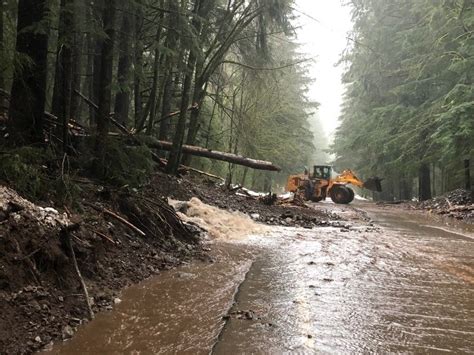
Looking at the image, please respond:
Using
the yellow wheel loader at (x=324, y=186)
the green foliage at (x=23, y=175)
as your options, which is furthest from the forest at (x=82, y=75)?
the yellow wheel loader at (x=324, y=186)

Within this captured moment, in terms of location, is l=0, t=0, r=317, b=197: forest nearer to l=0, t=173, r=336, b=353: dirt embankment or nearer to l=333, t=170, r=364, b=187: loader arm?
l=0, t=173, r=336, b=353: dirt embankment

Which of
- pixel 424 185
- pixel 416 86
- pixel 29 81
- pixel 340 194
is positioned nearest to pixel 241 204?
pixel 29 81

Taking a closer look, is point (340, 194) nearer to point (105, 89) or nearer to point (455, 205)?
point (455, 205)

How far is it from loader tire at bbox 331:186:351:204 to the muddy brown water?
736 inches

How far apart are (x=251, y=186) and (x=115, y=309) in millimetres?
35515

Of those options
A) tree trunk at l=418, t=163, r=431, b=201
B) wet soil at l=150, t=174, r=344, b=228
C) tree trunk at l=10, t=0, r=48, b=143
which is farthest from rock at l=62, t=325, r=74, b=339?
tree trunk at l=418, t=163, r=431, b=201

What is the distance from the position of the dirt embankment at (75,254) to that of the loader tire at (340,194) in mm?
20267

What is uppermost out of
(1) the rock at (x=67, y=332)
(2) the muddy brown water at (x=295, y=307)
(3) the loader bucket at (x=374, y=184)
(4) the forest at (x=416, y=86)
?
(4) the forest at (x=416, y=86)

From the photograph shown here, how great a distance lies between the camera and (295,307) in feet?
16.5

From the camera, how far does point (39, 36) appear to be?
7023 mm

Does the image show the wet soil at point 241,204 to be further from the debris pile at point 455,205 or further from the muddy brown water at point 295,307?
the debris pile at point 455,205

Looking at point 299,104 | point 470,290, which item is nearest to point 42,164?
point 470,290

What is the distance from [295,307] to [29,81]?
5270 millimetres

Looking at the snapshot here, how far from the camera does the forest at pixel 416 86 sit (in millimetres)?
17047
